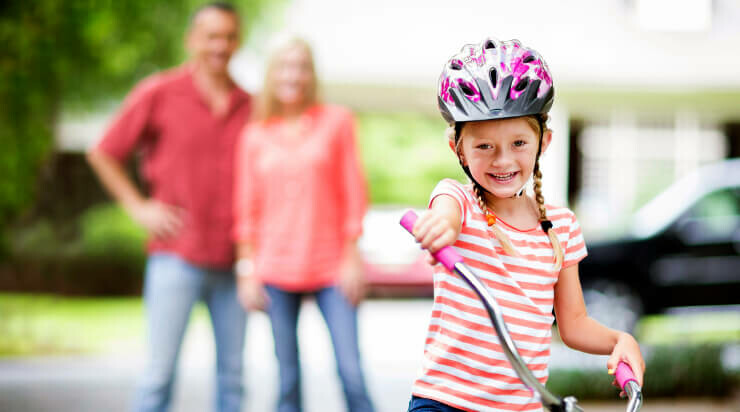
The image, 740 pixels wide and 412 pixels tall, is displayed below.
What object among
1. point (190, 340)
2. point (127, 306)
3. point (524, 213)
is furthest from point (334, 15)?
point (524, 213)

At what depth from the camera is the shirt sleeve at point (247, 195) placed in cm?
379

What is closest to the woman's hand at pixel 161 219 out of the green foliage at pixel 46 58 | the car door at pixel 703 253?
the green foliage at pixel 46 58

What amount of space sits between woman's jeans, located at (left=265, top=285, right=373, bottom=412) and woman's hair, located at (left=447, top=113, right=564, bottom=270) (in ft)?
5.65

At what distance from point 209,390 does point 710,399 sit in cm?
361

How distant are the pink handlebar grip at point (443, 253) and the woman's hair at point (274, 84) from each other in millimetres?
2181

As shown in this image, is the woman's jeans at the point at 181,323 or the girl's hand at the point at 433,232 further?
the woman's jeans at the point at 181,323

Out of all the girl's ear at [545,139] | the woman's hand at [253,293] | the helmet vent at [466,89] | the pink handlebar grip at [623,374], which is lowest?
the woman's hand at [253,293]

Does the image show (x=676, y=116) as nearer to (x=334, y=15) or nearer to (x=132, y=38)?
(x=334, y=15)

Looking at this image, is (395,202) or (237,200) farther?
(395,202)

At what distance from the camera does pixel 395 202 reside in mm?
13414

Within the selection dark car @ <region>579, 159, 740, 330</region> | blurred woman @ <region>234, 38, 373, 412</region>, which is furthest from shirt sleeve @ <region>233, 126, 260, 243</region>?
dark car @ <region>579, 159, 740, 330</region>

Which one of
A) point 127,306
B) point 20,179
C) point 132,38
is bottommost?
point 127,306

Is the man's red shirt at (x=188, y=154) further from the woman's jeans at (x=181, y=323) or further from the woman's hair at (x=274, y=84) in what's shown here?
the woman's hair at (x=274, y=84)

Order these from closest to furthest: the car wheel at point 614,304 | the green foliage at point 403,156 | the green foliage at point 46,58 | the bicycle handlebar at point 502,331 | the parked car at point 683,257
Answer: the bicycle handlebar at point 502,331 → the green foliage at point 46,58 → the car wheel at point 614,304 → the parked car at point 683,257 → the green foliage at point 403,156
